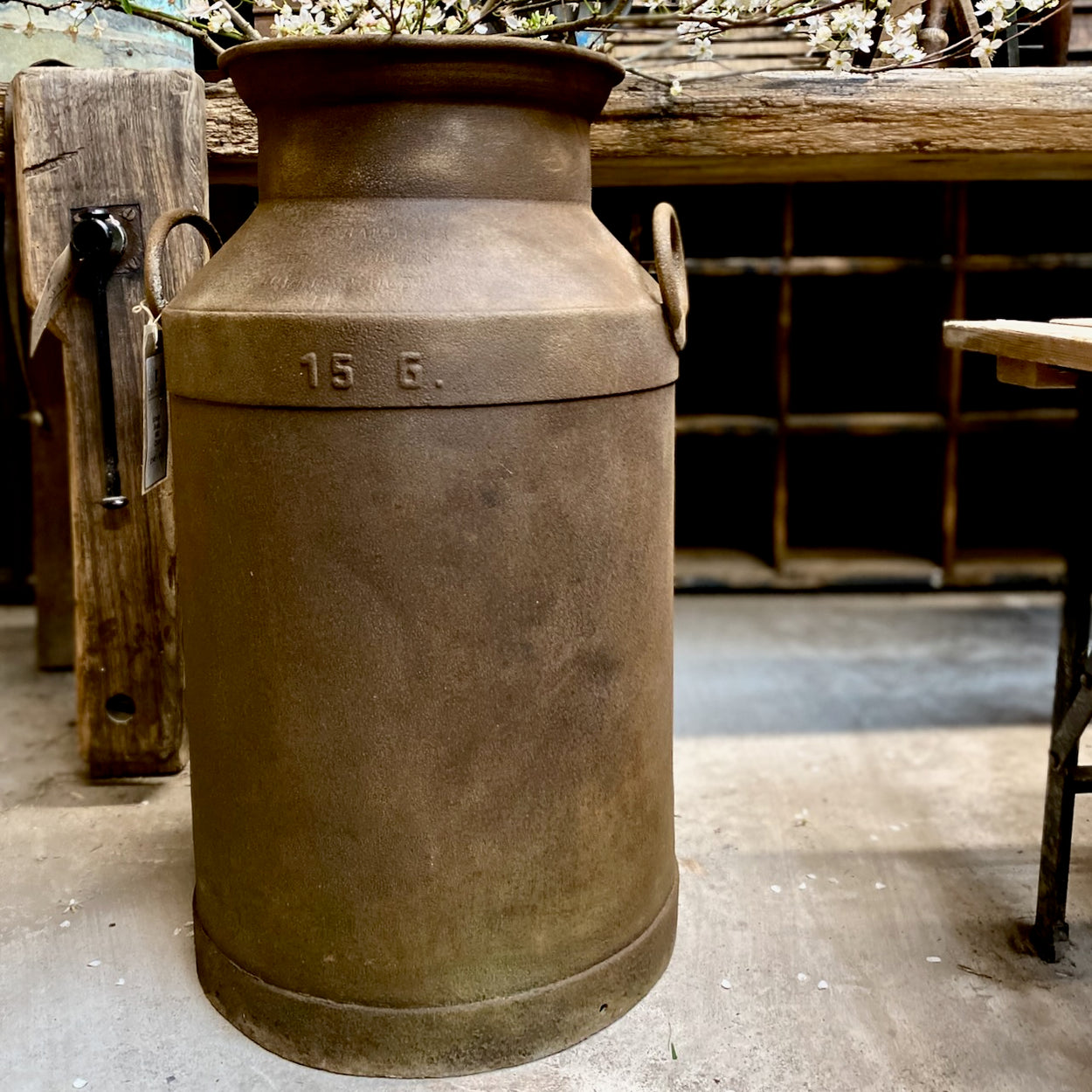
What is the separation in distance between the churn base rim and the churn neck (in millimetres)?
991

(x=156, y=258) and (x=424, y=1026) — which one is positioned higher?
(x=156, y=258)

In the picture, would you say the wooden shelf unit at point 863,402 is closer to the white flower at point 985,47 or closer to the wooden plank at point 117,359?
the white flower at point 985,47

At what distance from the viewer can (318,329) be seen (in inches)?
52.6

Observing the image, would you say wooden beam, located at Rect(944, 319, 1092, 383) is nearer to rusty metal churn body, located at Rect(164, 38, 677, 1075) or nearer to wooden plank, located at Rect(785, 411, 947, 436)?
rusty metal churn body, located at Rect(164, 38, 677, 1075)

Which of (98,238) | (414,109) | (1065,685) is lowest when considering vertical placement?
(1065,685)

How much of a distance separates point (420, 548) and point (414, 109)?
51 centimetres

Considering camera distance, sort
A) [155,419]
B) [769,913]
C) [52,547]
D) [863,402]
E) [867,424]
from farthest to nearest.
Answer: [863,402] → [867,424] → [52,547] → [769,913] → [155,419]

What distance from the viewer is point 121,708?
88.1 inches

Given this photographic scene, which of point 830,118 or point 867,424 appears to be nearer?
point 830,118

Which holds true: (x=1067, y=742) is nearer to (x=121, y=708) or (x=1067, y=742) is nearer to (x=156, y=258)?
(x=156, y=258)

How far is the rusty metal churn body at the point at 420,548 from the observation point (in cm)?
136

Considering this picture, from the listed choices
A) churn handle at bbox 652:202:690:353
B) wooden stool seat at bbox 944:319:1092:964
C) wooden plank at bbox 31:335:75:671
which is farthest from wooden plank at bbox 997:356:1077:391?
wooden plank at bbox 31:335:75:671

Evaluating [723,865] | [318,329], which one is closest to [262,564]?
[318,329]

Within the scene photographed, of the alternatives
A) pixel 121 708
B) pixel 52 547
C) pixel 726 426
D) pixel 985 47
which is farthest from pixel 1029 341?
pixel 52 547
